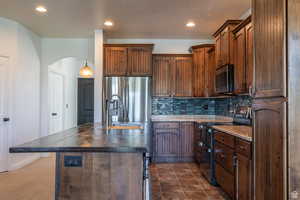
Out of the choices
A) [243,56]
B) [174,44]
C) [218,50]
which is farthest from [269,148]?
[174,44]

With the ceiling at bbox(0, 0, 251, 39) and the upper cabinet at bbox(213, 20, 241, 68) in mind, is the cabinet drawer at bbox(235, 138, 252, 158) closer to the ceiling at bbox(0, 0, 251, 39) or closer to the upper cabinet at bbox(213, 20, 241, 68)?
the upper cabinet at bbox(213, 20, 241, 68)

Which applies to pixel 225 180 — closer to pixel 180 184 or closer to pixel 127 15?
pixel 180 184

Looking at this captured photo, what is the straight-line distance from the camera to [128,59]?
4613 mm

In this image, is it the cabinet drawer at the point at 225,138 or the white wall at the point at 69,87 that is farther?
the white wall at the point at 69,87

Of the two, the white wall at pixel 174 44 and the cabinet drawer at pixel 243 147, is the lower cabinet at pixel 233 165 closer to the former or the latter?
the cabinet drawer at pixel 243 147

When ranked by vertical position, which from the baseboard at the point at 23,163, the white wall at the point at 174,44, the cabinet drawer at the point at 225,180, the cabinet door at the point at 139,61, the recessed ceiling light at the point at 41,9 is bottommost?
the baseboard at the point at 23,163

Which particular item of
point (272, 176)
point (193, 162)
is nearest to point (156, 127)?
point (193, 162)

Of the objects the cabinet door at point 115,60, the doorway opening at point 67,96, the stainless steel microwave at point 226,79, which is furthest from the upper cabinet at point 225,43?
the doorway opening at point 67,96

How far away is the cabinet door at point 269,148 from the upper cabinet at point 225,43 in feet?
5.54

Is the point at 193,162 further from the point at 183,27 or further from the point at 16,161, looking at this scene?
the point at 16,161

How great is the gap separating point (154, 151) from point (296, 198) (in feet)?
10.9

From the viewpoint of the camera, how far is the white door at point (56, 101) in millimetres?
5754

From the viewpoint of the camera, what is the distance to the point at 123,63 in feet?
15.1

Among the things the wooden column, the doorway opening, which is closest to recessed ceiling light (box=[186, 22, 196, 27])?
the wooden column
